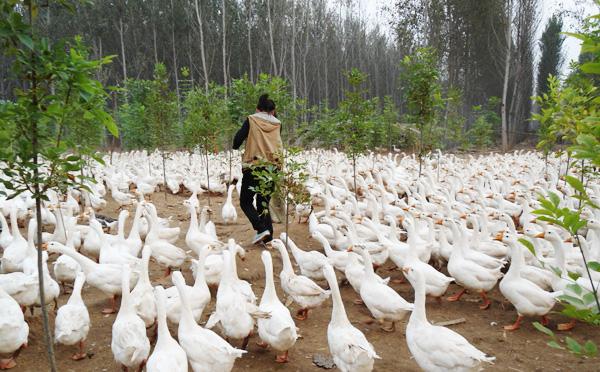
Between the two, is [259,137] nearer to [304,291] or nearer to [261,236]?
[261,236]

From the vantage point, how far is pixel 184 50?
41219 mm

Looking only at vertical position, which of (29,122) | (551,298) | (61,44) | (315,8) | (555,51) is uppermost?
(315,8)

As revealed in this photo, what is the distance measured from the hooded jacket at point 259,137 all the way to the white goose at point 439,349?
385 cm

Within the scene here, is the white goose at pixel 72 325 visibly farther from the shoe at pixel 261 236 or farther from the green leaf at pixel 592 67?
the green leaf at pixel 592 67

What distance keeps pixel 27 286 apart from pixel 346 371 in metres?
3.67

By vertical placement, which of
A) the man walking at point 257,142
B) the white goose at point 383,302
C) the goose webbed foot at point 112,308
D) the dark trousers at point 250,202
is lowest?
the goose webbed foot at point 112,308

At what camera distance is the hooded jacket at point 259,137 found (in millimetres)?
7309

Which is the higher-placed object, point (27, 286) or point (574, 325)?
point (27, 286)

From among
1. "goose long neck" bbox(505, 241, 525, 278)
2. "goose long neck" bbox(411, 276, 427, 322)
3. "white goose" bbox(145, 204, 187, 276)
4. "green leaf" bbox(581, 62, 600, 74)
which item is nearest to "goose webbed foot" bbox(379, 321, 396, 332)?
"goose long neck" bbox(411, 276, 427, 322)

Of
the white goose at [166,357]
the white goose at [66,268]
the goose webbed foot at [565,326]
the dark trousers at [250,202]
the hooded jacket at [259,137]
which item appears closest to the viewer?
the white goose at [166,357]

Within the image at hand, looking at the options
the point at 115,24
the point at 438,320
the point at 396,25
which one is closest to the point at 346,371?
the point at 438,320

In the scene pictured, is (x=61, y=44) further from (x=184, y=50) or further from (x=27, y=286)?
(x=184, y=50)

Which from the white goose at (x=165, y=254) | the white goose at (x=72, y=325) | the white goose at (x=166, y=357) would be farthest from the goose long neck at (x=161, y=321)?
the white goose at (x=165, y=254)

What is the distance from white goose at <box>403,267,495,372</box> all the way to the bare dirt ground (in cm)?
59
